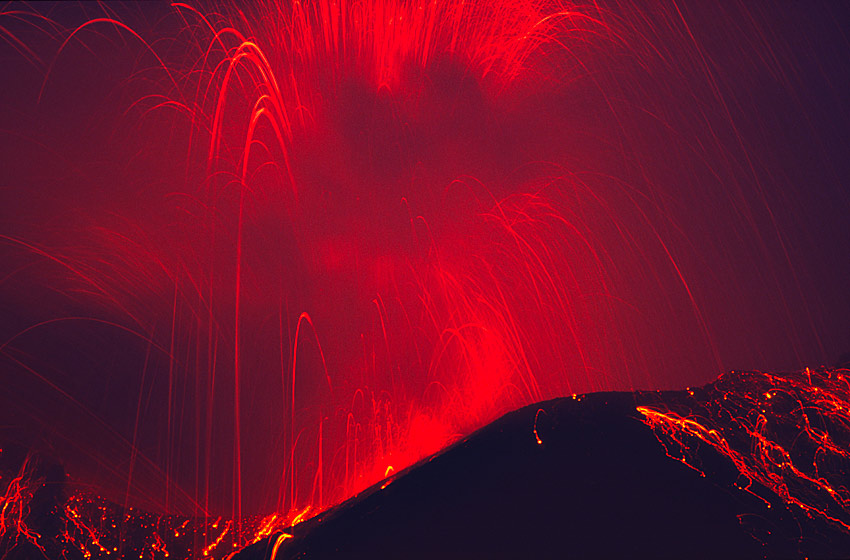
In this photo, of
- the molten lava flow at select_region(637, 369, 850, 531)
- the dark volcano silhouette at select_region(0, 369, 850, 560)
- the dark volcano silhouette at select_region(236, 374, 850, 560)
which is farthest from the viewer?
the molten lava flow at select_region(637, 369, 850, 531)

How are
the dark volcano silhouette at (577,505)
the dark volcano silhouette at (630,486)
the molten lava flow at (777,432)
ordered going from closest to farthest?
the dark volcano silhouette at (577,505) → the dark volcano silhouette at (630,486) → the molten lava flow at (777,432)

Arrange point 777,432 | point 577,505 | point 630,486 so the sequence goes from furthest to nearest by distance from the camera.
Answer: point 777,432, point 630,486, point 577,505

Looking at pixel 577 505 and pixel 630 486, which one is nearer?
pixel 577 505

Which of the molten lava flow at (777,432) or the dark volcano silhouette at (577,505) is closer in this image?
the dark volcano silhouette at (577,505)

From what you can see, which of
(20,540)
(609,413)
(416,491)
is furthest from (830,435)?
(20,540)

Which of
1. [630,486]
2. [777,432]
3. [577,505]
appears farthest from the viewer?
[777,432]

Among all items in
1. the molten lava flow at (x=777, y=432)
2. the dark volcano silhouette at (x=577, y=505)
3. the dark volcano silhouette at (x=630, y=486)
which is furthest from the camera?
the molten lava flow at (x=777, y=432)

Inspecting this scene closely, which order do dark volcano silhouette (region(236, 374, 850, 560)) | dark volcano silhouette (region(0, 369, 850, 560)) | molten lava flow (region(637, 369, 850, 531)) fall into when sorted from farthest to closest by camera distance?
molten lava flow (region(637, 369, 850, 531)) < dark volcano silhouette (region(0, 369, 850, 560)) < dark volcano silhouette (region(236, 374, 850, 560))

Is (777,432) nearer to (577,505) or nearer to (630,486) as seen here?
(630,486)

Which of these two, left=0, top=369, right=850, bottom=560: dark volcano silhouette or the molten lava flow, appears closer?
left=0, top=369, right=850, bottom=560: dark volcano silhouette

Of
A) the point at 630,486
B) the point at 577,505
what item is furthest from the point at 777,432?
the point at 577,505

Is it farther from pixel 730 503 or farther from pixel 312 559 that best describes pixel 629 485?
pixel 312 559

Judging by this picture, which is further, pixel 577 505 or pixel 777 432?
pixel 777 432
